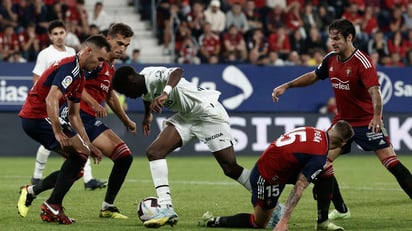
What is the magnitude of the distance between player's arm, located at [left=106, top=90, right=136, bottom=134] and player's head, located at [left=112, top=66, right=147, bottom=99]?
149 cm

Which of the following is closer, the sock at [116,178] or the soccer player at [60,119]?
the soccer player at [60,119]

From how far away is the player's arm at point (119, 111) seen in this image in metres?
11.8

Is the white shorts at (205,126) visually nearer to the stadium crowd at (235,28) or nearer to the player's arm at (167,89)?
the player's arm at (167,89)

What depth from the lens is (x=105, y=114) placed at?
11586 mm

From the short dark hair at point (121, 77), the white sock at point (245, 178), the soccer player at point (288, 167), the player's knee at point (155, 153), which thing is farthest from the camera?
the white sock at point (245, 178)

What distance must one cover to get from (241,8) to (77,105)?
17.0m

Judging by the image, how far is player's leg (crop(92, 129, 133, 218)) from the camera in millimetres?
11156

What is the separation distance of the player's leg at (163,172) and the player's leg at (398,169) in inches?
96.0

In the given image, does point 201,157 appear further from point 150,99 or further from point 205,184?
point 150,99

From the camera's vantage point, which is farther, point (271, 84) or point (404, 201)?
point (271, 84)

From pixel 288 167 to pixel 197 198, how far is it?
13.5 ft

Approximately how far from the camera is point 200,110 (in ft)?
35.7

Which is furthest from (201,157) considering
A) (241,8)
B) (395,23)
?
(395,23)

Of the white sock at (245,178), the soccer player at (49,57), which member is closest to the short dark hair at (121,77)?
the white sock at (245,178)
